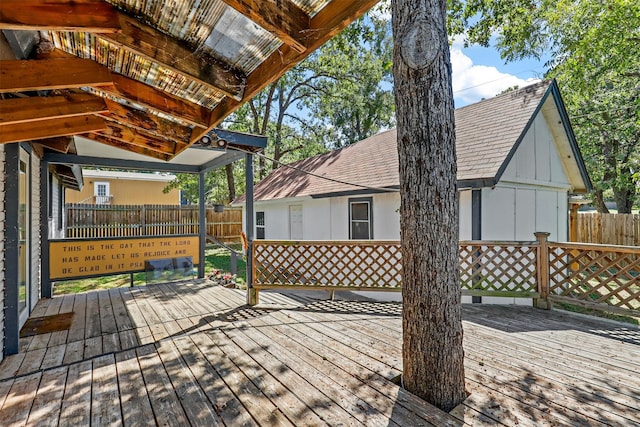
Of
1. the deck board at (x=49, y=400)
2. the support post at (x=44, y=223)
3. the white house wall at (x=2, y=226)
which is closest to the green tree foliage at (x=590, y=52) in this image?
the white house wall at (x=2, y=226)

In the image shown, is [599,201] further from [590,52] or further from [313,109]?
Answer: [313,109]

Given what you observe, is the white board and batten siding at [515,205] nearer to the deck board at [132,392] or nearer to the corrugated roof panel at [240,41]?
the corrugated roof panel at [240,41]

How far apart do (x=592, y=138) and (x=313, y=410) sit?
55.3ft

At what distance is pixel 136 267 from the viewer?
272 inches

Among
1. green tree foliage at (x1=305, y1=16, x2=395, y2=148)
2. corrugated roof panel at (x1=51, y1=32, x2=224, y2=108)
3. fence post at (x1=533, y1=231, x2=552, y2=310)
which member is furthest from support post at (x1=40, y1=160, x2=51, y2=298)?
green tree foliage at (x1=305, y1=16, x2=395, y2=148)

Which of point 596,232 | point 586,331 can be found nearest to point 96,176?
point 586,331

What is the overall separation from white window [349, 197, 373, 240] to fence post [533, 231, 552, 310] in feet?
11.8

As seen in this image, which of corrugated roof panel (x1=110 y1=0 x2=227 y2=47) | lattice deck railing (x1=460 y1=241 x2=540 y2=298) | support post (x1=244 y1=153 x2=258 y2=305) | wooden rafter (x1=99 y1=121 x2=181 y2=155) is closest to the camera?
corrugated roof panel (x1=110 y1=0 x2=227 y2=47)

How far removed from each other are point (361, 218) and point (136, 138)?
17.7 ft

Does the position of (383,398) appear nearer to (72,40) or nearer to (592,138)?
(72,40)

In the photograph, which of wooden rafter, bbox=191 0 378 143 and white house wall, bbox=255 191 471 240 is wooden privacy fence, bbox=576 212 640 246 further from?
wooden rafter, bbox=191 0 378 143

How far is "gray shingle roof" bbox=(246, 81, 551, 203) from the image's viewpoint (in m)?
6.38

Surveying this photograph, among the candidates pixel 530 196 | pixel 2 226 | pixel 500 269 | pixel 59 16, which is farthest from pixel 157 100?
pixel 530 196

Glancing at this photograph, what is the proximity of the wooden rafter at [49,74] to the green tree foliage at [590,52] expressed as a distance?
6.02m
